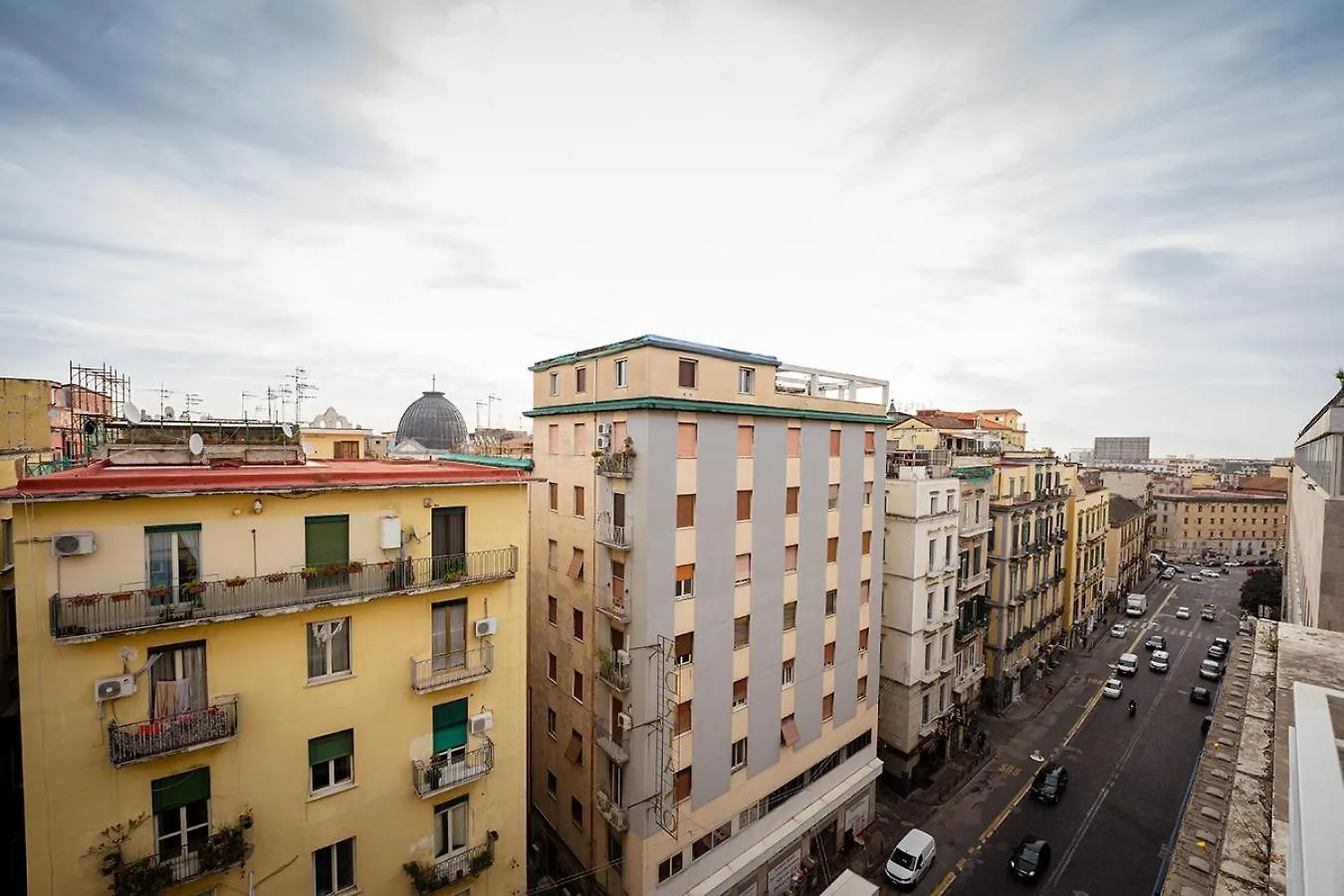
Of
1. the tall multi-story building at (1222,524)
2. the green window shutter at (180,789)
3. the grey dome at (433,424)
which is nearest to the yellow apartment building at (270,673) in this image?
the green window shutter at (180,789)

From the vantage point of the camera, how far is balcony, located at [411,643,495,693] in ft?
53.5

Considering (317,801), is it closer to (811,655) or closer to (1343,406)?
(811,655)

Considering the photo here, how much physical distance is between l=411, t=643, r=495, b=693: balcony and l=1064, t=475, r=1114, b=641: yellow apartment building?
51679 millimetres

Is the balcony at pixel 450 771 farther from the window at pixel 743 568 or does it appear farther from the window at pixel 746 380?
the window at pixel 746 380

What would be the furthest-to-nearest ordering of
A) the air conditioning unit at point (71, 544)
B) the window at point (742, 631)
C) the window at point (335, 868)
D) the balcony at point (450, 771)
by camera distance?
the window at point (742, 631), the balcony at point (450, 771), the window at point (335, 868), the air conditioning unit at point (71, 544)

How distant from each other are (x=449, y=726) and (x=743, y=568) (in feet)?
39.1

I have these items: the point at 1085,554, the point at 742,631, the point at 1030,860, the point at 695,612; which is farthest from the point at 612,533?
the point at 1085,554

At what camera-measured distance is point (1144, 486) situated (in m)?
93.2

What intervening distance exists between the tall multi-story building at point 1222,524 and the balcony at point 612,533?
114 meters

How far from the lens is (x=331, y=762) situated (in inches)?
603

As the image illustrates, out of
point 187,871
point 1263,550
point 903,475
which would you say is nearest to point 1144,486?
point 1263,550

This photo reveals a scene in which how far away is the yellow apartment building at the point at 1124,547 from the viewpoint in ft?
229

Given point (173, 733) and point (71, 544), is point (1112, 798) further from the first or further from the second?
point (71, 544)

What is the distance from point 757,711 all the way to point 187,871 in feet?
60.8
